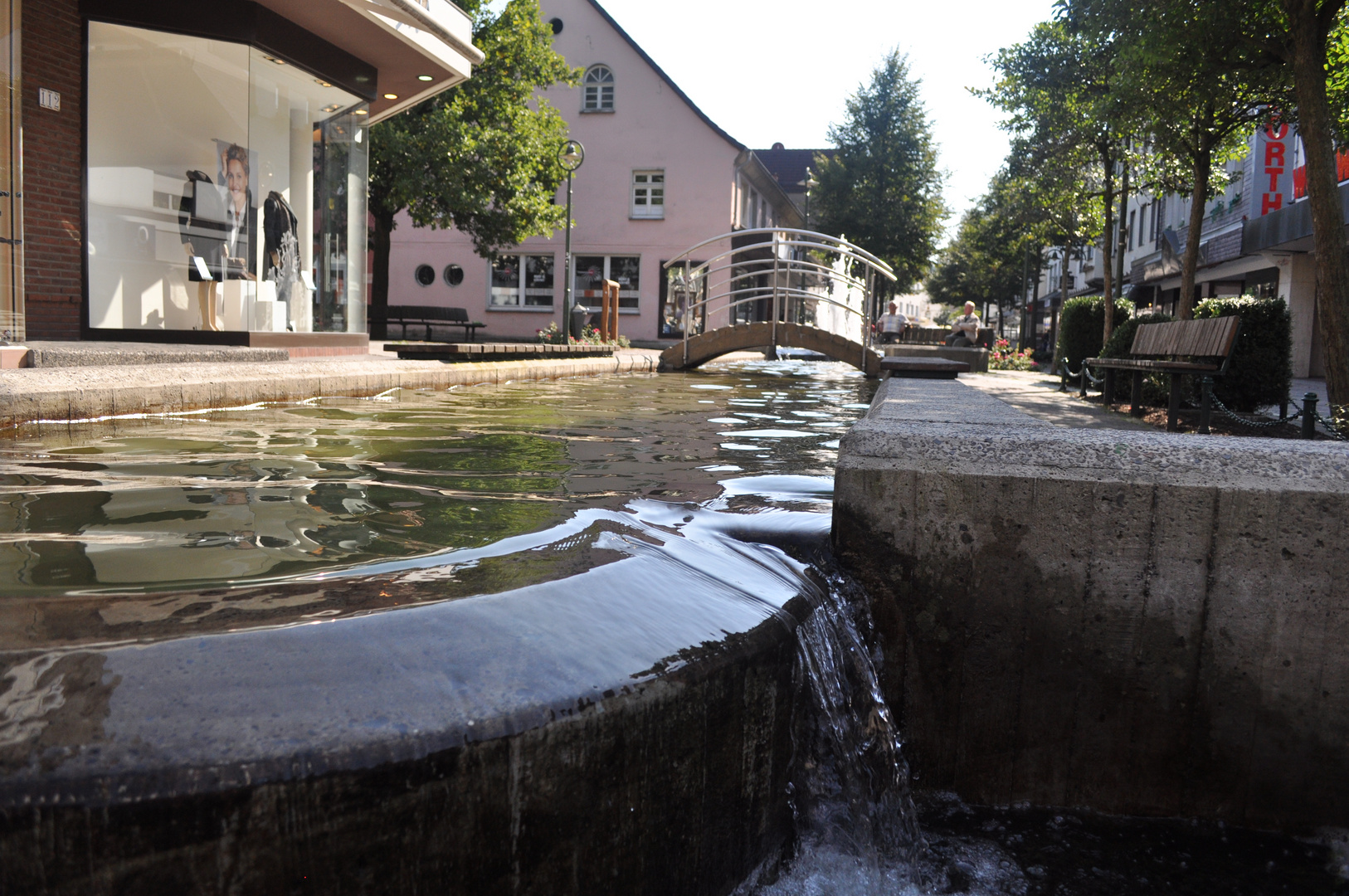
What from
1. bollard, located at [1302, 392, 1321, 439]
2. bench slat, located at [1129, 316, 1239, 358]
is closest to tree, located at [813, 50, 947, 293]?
bench slat, located at [1129, 316, 1239, 358]

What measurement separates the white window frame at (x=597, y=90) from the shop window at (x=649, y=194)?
2.26m

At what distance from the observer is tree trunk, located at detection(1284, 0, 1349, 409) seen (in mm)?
7684

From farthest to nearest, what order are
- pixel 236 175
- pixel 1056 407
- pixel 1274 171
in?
1. pixel 1274 171
2. pixel 236 175
3. pixel 1056 407

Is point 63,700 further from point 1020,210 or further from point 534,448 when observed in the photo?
point 1020,210

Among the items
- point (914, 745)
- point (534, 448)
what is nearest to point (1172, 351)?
Result: point (534, 448)

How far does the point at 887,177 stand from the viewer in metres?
39.0

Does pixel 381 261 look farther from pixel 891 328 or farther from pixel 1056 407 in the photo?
pixel 1056 407

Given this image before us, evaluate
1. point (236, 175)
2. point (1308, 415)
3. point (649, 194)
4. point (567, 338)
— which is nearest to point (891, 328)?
point (649, 194)

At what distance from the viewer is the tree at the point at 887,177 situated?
38.9 metres

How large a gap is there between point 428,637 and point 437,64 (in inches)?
473

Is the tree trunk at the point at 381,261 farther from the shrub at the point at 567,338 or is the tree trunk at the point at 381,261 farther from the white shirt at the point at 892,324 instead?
the white shirt at the point at 892,324

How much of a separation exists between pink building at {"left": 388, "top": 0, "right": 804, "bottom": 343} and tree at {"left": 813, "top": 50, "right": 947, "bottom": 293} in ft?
34.5

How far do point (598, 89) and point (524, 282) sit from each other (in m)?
6.04

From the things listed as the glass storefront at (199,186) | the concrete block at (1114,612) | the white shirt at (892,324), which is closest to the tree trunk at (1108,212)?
the white shirt at (892,324)
